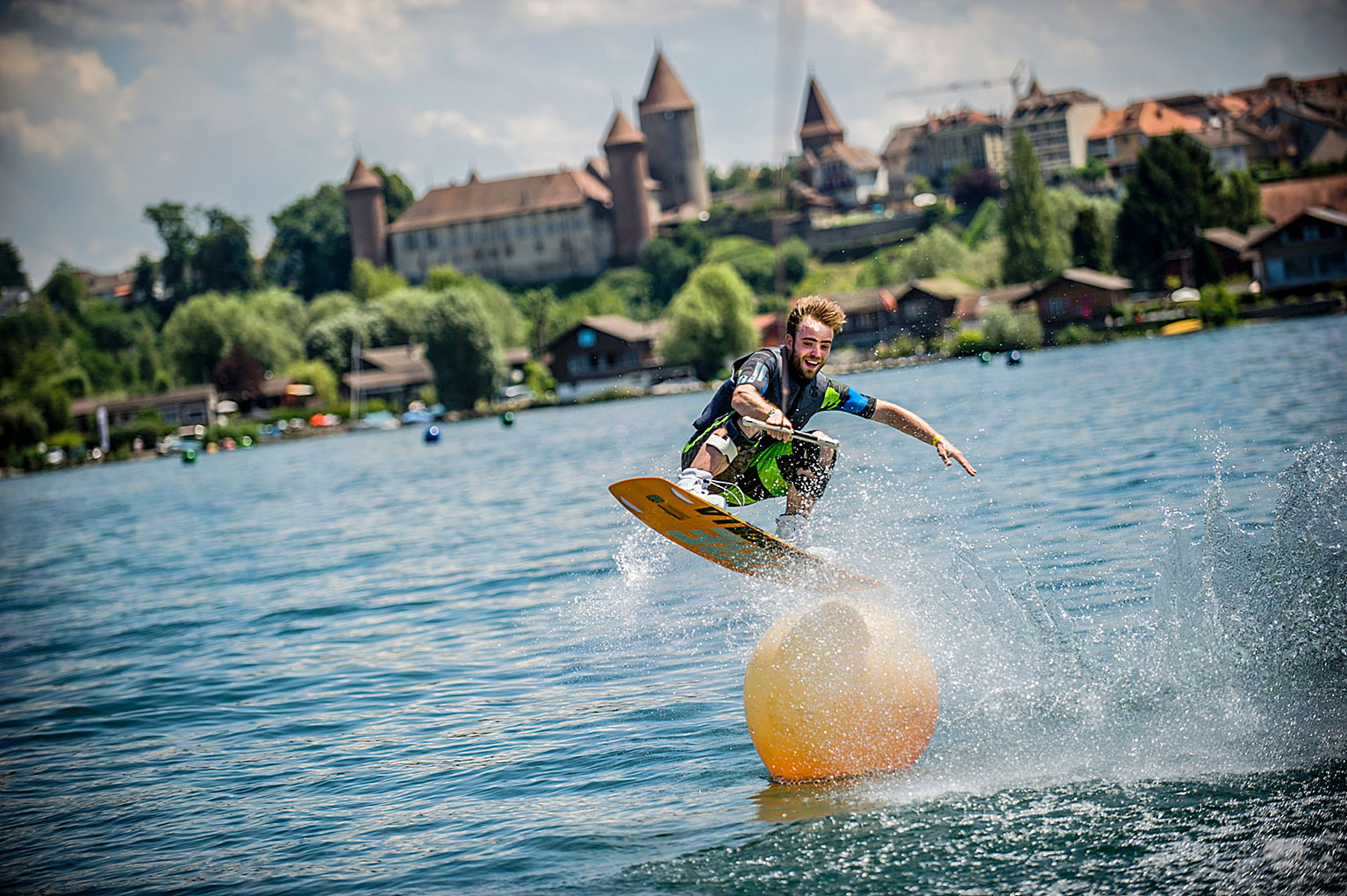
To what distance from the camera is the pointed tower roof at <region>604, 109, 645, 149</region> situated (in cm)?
13738

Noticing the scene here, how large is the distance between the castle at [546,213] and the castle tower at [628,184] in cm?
19

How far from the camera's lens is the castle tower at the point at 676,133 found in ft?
478

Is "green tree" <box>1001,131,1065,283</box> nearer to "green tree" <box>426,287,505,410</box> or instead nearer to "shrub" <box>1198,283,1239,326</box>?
"shrub" <box>1198,283,1239,326</box>

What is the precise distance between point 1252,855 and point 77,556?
29450 millimetres

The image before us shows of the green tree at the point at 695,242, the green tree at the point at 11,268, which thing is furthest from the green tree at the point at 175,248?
the green tree at the point at 695,242

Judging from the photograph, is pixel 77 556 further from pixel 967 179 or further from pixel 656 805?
pixel 967 179

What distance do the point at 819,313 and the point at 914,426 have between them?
96 centimetres

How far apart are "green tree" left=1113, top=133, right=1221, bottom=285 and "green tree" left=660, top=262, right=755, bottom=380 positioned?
986 inches

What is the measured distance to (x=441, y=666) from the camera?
40.1 feet

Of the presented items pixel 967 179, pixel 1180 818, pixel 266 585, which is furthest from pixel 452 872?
pixel 967 179

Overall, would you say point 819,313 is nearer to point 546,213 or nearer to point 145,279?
point 546,213

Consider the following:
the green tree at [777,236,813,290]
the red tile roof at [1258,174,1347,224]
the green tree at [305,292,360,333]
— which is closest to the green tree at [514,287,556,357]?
the green tree at [305,292,360,333]

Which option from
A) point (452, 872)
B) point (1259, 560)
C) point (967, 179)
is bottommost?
point (452, 872)

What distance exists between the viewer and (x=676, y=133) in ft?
480
